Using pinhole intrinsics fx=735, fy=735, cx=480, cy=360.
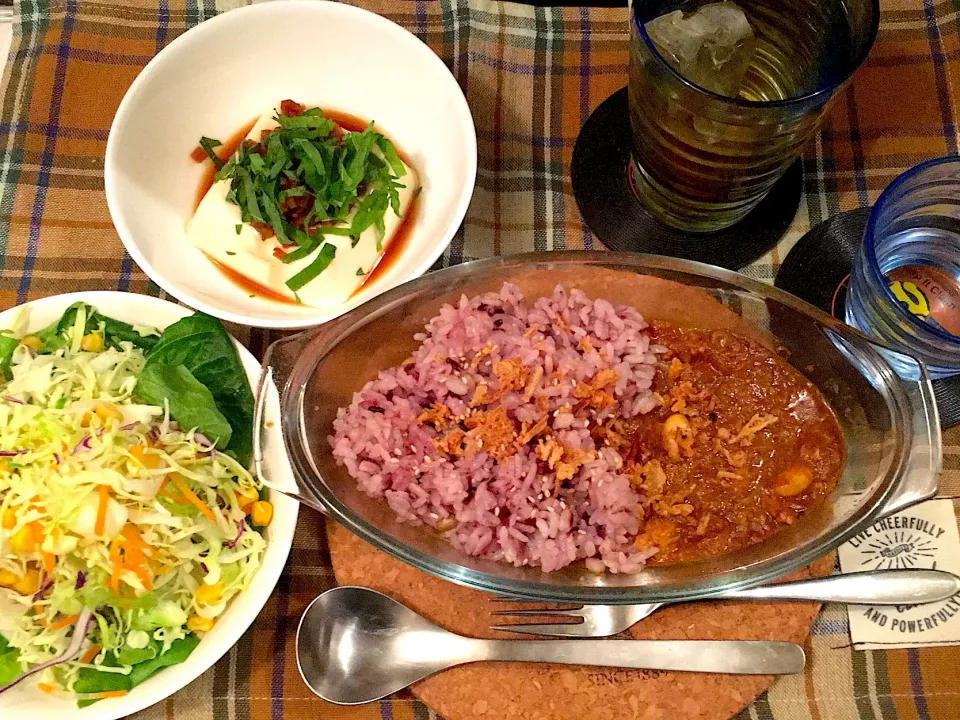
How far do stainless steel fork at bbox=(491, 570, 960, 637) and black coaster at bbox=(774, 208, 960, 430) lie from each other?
0.52m

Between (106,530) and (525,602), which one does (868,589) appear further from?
(106,530)

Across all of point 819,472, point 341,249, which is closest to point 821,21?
point 819,472

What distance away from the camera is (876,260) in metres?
1.34

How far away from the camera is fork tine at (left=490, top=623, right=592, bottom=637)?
53.2 inches

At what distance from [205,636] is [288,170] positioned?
0.93 metres

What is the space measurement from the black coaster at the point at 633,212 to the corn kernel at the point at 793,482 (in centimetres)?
48

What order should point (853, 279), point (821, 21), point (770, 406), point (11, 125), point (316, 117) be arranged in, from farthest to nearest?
1. point (11, 125)
2. point (316, 117)
3. point (853, 279)
4. point (770, 406)
5. point (821, 21)

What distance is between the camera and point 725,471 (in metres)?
1.31

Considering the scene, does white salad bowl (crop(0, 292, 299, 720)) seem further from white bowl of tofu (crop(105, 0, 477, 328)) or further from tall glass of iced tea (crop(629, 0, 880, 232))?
tall glass of iced tea (crop(629, 0, 880, 232))

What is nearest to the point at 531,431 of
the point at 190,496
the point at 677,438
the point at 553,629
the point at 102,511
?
the point at 677,438

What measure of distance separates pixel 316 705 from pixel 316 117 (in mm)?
1204

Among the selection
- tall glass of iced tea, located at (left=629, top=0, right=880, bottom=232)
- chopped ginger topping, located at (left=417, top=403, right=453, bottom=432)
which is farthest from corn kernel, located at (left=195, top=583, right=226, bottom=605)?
tall glass of iced tea, located at (left=629, top=0, right=880, bottom=232)

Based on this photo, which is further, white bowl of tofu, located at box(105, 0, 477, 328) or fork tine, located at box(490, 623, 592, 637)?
white bowl of tofu, located at box(105, 0, 477, 328)

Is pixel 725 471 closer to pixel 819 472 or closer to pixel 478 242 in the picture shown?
pixel 819 472
